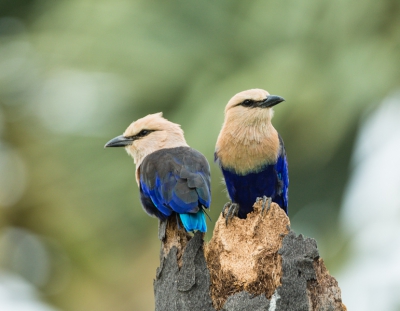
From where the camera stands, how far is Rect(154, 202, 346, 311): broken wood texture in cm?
363

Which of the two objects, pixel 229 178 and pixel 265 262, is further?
pixel 229 178

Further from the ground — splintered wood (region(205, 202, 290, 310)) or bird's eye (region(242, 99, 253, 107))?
bird's eye (region(242, 99, 253, 107))

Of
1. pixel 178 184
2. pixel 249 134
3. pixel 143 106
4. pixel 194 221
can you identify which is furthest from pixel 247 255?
pixel 143 106

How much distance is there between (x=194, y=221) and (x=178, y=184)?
320 millimetres

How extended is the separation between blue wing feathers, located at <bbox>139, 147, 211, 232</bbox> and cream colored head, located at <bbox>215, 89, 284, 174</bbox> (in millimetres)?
576

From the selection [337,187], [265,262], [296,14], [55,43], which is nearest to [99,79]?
[55,43]

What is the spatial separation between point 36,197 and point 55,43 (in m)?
2.21

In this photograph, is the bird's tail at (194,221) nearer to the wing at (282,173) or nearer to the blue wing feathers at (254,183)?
the blue wing feathers at (254,183)

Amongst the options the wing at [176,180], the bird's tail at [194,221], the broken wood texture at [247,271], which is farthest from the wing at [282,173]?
the broken wood texture at [247,271]

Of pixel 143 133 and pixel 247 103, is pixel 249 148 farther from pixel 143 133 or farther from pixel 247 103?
pixel 143 133

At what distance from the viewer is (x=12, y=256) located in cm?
972

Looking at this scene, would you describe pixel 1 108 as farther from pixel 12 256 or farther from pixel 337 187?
pixel 337 187

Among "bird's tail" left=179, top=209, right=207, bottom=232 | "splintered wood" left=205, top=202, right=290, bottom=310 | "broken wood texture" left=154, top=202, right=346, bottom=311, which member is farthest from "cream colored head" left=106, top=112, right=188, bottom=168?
"splintered wood" left=205, top=202, right=290, bottom=310

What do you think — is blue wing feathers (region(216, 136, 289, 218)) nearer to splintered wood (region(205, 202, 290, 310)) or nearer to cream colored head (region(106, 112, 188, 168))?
cream colored head (region(106, 112, 188, 168))
